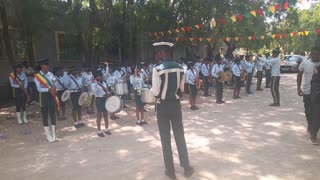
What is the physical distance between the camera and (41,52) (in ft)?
55.5

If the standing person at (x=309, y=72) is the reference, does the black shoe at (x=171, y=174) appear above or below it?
below

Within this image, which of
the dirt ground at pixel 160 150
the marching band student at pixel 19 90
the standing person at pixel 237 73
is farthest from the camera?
the standing person at pixel 237 73

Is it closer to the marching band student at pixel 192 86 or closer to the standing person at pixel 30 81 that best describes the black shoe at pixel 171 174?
the marching band student at pixel 192 86

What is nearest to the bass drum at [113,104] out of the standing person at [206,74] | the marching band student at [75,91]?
the marching band student at [75,91]

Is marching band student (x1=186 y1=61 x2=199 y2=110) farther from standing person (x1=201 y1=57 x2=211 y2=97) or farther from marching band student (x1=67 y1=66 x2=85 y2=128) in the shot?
marching band student (x1=67 y1=66 x2=85 y2=128)

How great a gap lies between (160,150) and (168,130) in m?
1.37

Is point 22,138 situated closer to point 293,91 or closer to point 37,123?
point 37,123

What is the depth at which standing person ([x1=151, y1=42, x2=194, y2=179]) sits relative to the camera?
16.3 ft

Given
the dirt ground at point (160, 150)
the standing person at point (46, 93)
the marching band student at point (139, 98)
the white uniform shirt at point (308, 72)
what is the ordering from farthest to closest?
the marching band student at point (139, 98) < the standing person at point (46, 93) < the white uniform shirt at point (308, 72) < the dirt ground at point (160, 150)

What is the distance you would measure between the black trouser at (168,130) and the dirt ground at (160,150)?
0.88 feet

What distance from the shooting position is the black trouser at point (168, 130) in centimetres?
500

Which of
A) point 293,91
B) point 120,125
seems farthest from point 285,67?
point 120,125

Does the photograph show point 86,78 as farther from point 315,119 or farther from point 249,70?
point 249,70

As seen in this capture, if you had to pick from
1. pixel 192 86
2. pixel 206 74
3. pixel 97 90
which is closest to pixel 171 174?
pixel 97 90
